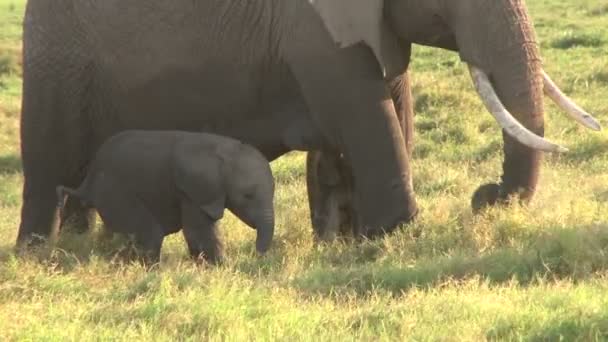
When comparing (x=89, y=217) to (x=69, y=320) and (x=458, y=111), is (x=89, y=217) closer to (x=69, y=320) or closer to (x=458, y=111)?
(x=69, y=320)

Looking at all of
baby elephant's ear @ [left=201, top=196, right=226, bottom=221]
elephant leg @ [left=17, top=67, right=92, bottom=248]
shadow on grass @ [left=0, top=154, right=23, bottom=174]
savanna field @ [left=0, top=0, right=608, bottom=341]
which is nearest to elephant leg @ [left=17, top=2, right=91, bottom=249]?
elephant leg @ [left=17, top=67, right=92, bottom=248]

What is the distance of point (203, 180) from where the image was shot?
6668 millimetres

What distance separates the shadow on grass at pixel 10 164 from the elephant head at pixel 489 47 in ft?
23.6

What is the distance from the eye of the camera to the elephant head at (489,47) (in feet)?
21.3

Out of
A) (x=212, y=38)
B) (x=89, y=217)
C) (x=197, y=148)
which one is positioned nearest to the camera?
(x=197, y=148)

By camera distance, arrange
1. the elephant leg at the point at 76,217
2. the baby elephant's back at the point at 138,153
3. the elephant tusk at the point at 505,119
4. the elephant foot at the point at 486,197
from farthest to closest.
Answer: the elephant leg at the point at 76,217 < the elephant foot at the point at 486,197 < the baby elephant's back at the point at 138,153 < the elephant tusk at the point at 505,119

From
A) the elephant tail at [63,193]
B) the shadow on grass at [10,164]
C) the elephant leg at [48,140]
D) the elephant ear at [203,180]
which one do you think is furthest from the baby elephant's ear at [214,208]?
the shadow on grass at [10,164]

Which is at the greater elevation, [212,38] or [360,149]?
[212,38]

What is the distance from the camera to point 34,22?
786cm

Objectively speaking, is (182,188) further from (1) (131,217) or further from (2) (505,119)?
(2) (505,119)

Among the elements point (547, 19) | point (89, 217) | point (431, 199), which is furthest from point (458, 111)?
point (547, 19)

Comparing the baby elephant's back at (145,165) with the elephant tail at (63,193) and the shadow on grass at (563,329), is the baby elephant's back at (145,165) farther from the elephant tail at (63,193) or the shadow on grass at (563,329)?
the shadow on grass at (563,329)

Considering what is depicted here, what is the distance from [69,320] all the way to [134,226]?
6.57ft

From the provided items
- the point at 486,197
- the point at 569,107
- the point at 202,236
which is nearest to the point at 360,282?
the point at 202,236
